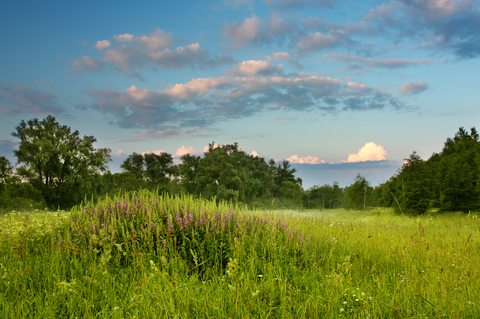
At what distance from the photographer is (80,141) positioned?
34.1m

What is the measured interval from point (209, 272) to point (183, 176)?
1338 inches

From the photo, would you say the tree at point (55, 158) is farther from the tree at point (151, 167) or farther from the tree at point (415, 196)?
the tree at point (415, 196)

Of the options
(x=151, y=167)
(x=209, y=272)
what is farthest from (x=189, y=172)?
(x=209, y=272)

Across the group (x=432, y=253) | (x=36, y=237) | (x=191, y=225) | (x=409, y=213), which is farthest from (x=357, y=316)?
(x=409, y=213)

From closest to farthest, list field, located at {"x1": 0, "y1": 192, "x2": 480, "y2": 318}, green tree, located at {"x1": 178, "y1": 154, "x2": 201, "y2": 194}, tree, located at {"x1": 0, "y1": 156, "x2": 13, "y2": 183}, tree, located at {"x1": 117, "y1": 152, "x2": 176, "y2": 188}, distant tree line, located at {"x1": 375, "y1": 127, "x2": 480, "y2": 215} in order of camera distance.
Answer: field, located at {"x1": 0, "y1": 192, "x2": 480, "y2": 318}
distant tree line, located at {"x1": 375, "y1": 127, "x2": 480, "y2": 215}
tree, located at {"x1": 0, "y1": 156, "x2": 13, "y2": 183}
green tree, located at {"x1": 178, "y1": 154, "x2": 201, "y2": 194}
tree, located at {"x1": 117, "y1": 152, "x2": 176, "y2": 188}

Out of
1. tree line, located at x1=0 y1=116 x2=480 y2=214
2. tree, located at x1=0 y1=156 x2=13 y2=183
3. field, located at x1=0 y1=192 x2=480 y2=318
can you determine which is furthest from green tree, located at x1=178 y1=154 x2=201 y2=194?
field, located at x1=0 y1=192 x2=480 y2=318

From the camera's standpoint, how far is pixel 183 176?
122ft

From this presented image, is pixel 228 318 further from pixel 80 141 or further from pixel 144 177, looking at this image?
pixel 144 177

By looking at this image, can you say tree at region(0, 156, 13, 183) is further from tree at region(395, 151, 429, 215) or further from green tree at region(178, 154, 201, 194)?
tree at region(395, 151, 429, 215)

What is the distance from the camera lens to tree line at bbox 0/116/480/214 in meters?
21.2

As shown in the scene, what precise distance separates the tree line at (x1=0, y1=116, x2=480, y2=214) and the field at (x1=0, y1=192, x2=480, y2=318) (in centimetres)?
1491

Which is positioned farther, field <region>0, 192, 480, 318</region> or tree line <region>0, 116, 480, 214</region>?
tree line <region>0, 116, 480, 214</region>

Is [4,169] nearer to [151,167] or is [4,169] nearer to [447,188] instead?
[151,167]

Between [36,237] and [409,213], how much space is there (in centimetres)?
2341
